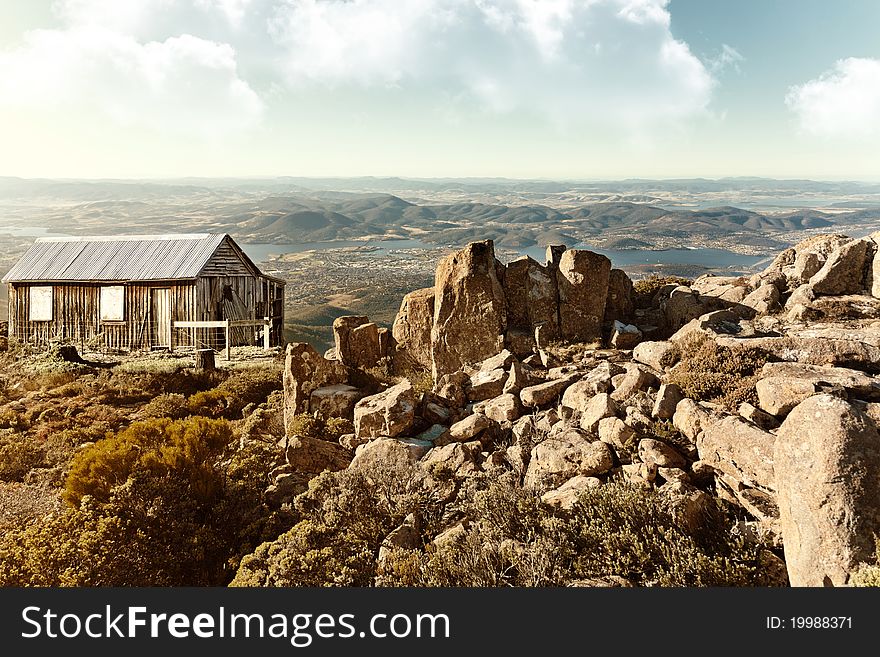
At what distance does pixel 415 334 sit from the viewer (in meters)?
15.0

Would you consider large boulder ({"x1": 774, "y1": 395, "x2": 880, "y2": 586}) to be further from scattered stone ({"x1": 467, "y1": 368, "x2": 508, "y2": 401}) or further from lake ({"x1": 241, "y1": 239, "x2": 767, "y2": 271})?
lake ({"x1": 241, "y1": 239, "x2": 767, "y2": 271})

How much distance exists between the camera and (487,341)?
13.9 meters

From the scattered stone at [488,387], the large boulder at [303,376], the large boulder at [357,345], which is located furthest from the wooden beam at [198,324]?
the scattered stone at [488,387]

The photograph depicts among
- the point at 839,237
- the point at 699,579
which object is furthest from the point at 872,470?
the point at 839,237

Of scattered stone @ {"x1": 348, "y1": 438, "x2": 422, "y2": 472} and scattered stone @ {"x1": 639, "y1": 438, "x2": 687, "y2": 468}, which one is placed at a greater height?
scattered stone @ {"x1": 639, "y1": 438, "x2": 687, "y2": 468}

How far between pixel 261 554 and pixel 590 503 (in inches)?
166

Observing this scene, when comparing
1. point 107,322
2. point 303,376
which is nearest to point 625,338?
point 303,376

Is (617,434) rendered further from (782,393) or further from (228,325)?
(228,325)

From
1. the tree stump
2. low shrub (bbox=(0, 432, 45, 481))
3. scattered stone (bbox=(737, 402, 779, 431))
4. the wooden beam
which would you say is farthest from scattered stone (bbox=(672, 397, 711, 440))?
the wooden beam

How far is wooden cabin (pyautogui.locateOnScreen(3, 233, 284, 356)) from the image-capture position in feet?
69.5

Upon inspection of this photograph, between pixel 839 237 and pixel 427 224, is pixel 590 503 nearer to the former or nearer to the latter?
pixel 839 237

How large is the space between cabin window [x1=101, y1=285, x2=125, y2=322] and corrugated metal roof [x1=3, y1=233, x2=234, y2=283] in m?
0.42

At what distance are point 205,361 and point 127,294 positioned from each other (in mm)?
5471

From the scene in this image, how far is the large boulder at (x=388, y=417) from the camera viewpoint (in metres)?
9.61
